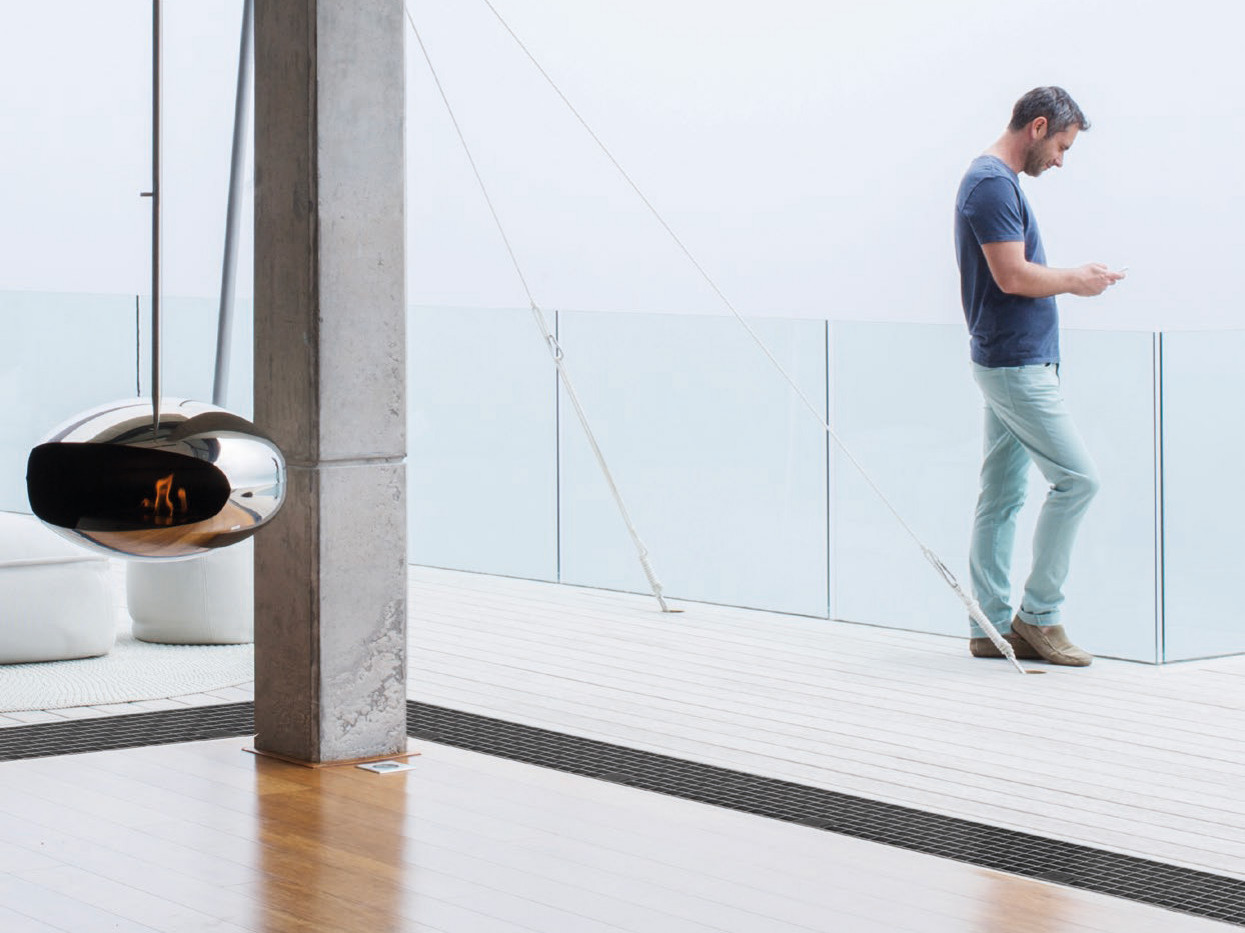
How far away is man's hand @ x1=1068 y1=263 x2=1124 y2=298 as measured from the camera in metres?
4.58

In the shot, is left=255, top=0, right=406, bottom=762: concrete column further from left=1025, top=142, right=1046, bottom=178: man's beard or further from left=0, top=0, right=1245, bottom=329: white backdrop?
left=0, top=0, right=1245, bottom=329: white backdrop

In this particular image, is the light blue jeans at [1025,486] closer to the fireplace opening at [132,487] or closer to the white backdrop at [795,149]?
the white backdrop at [795,149]

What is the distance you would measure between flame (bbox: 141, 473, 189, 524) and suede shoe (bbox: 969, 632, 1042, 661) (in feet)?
11.7

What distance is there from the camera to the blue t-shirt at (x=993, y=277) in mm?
4590

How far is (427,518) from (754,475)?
1476 millimetres

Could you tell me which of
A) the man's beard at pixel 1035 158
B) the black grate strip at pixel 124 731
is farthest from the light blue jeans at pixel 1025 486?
the black grate strip at pixel 124 731

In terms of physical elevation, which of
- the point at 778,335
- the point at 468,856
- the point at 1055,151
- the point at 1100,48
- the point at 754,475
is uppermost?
the point at 1100,48

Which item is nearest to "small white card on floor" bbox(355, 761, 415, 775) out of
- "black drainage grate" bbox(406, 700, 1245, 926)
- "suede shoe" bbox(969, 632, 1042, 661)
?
"black drainage grate" bbox(406, 700, 1245, 926)

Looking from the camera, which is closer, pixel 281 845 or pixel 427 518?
pixel 281 845

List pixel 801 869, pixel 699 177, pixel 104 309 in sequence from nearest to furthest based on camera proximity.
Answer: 1. pixel 801 869
2. pixel 104 309
3. pixel 699 177

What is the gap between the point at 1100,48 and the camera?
269 inches

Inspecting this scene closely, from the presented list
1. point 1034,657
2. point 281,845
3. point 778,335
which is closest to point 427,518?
point 778,335

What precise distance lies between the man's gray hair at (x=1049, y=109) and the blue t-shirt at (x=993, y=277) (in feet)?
0.44

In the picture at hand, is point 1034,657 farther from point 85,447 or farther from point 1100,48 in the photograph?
point 85,447
